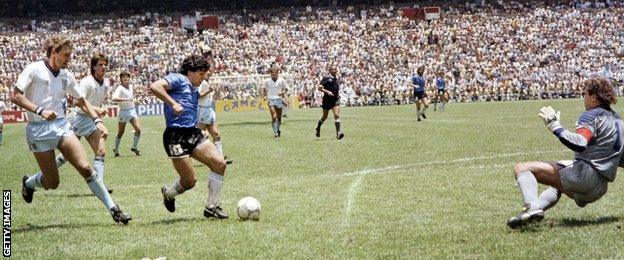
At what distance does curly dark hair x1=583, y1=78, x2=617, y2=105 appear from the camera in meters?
8.10

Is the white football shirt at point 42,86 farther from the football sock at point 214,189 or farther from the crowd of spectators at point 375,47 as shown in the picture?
the crowd of spectators at point 375,47

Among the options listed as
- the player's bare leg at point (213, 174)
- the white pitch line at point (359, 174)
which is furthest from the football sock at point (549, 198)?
the player's bare leg at point (213, 174)

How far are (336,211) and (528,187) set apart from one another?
254 centimetres

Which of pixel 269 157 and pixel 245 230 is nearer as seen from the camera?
pixel 245 230

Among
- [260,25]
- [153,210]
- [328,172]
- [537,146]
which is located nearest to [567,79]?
[260,25]

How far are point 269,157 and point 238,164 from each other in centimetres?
127

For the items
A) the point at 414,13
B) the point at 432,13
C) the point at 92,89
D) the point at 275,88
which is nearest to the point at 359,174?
the point at 92,89

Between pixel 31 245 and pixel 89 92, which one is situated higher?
pixel 89 92

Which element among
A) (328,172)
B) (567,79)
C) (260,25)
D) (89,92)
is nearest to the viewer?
(89,92)

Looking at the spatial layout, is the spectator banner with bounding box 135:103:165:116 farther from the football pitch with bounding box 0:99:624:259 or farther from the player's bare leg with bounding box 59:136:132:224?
the player's bare leg with bounding box 59:136:132:224

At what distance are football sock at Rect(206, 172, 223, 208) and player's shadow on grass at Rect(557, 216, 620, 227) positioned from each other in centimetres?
375

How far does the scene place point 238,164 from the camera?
17656 mm

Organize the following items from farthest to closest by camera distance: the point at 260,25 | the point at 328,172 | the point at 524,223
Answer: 1. the point at 260,25
2. the point at 328,172
3. the point at 524,223

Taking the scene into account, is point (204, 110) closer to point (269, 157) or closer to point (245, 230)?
point (269, 157)
